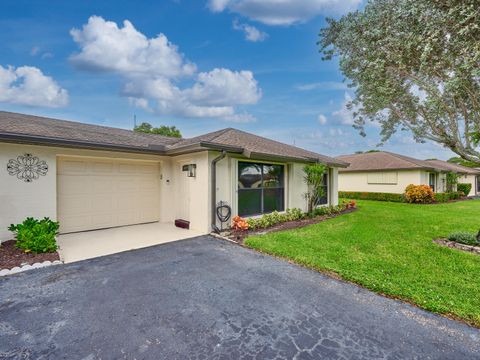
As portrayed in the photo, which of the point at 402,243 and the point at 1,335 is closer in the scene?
the point at 1,335

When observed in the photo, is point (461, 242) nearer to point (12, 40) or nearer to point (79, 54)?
point (79, 54)

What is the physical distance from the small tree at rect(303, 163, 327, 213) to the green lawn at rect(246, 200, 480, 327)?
6.78ft

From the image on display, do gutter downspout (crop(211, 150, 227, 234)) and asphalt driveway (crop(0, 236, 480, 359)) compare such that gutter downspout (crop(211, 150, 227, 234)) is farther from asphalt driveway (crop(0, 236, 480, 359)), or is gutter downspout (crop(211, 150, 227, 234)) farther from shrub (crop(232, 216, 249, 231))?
asphalt driveway (crop(0, 236, 480, 359))

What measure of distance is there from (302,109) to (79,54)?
12305 millimetres

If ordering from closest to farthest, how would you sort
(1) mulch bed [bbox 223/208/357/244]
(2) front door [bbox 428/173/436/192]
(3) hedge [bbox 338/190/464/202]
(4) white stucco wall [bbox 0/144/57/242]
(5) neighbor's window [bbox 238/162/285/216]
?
(4) white stucco wall [bbox 0/144/57/242]
(1) mulch bed [bbox 223/208/357/244]
(5) neighbor's window [bbox 238/162/285/216]
(3) hedge [bbox 338/190/464/202]
(2) front door [bbox 428/173/436/192]

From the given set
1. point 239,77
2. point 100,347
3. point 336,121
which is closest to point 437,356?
point 100,347

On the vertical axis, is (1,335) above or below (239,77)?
below

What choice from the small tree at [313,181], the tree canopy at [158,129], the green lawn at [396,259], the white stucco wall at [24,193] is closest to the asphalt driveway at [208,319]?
the green lawn at [396,259]

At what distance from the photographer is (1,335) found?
2588 millimetres

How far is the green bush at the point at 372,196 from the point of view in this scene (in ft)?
55.7

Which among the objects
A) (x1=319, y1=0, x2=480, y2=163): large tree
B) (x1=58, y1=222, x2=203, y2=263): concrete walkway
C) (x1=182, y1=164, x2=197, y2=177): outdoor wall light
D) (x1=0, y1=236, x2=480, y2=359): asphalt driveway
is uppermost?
(x1=319, y1=0, x2=480, y2=163): large tree

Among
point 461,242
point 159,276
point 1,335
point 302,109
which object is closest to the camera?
point 1,335

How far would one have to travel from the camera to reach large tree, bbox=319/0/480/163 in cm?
479

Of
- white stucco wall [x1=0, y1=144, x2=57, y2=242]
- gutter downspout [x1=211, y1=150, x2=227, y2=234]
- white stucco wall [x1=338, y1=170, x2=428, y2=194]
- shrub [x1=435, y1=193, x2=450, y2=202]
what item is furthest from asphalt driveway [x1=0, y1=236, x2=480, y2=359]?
shrub [x1=435, y1=193, x2=450, y2=202]
